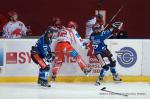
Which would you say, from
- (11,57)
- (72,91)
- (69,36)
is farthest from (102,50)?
(11,57)

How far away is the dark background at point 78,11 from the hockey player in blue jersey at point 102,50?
5087mm

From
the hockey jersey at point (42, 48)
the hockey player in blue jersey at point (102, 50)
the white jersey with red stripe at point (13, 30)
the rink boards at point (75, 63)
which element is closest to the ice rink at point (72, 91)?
the rink boards at point (75, 63)

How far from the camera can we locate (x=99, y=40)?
1655 cm

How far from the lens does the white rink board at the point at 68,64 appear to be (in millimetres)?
16484

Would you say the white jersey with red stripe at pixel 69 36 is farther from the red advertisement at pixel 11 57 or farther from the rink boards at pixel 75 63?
the red advertisement at pixel 11 57

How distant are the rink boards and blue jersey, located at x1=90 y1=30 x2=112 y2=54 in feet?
1.02

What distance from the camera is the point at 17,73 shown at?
16.5 meters

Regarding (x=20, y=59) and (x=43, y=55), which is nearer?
(x=43, y=55)

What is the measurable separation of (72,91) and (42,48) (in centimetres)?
125

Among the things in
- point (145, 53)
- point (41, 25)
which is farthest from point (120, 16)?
point (145, 53)

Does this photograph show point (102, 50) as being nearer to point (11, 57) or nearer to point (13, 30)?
point (11, 57)

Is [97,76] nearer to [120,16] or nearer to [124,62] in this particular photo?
[124,62]

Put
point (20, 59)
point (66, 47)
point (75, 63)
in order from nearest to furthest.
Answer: point (66, 47)
point (20, 59)
point (75, 63)

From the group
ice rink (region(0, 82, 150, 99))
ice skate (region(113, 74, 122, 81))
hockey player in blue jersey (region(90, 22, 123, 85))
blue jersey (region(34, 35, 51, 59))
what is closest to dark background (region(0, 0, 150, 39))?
hockey player in blue jersey (region(90, 22, 123, 85))
